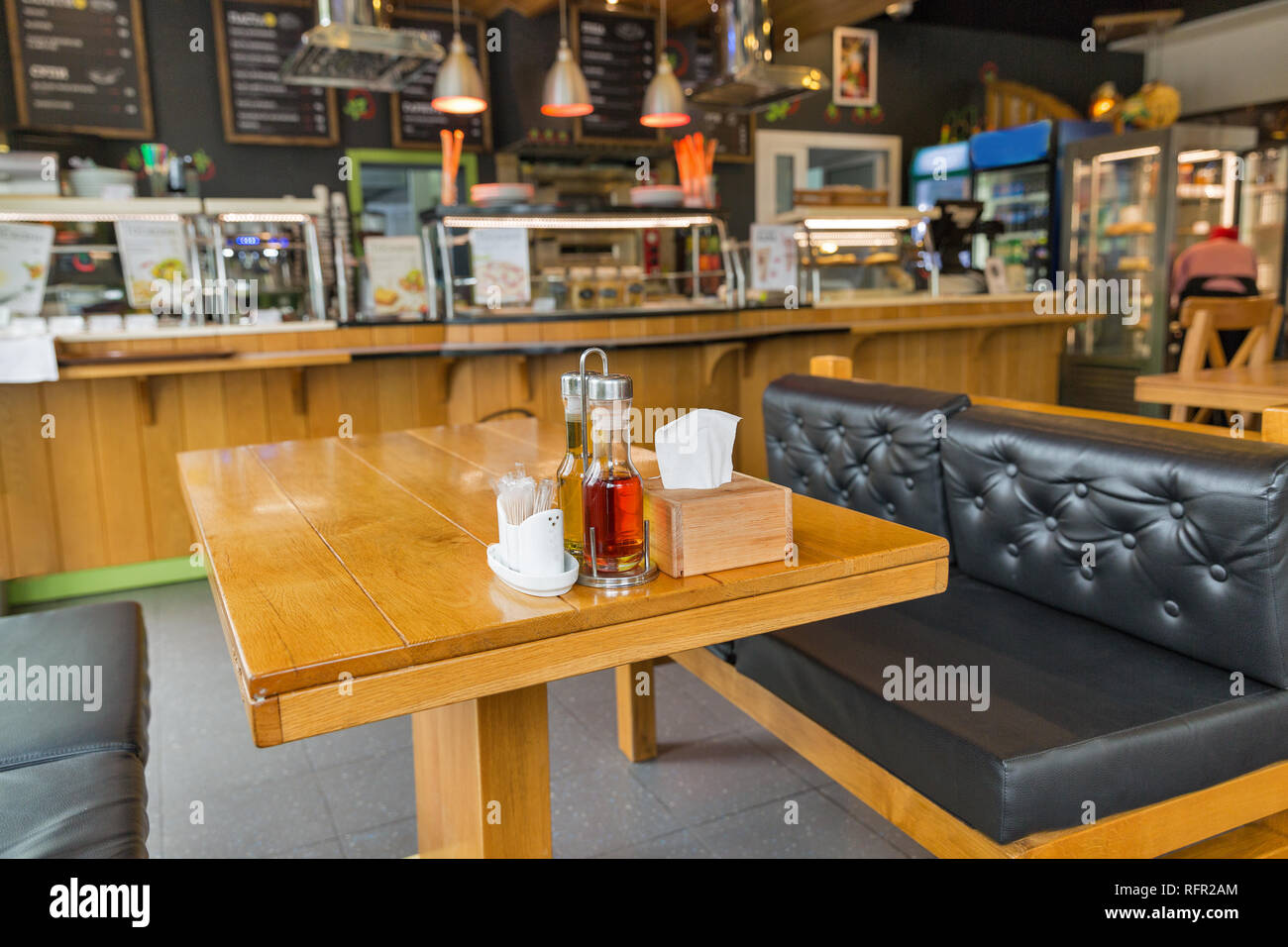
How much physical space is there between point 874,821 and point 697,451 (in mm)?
1276

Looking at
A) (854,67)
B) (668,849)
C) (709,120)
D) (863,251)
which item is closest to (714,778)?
(668,849)

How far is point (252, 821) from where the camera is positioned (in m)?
2.21

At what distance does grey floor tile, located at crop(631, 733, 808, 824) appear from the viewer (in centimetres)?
223

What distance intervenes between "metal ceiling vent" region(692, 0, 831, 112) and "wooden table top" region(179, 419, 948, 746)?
401 centimetres

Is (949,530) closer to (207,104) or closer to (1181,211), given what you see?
(207,104)

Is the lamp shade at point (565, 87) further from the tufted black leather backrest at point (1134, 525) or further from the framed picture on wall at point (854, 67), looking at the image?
the framed picture on wall at point (854, 67)

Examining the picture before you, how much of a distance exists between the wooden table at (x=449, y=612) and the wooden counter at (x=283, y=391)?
1682 millimetres

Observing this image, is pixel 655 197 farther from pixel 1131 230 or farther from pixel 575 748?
pixel 1131 230

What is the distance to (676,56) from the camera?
23.1 feet

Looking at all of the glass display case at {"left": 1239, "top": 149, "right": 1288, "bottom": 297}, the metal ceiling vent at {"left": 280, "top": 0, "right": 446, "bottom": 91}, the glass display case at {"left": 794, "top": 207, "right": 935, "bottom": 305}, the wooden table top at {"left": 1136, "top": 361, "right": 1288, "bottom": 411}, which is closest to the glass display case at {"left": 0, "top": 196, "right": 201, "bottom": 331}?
the metal ceiling vent at {"left": 280, "top": 0, "right": 446, "bottom": 91}

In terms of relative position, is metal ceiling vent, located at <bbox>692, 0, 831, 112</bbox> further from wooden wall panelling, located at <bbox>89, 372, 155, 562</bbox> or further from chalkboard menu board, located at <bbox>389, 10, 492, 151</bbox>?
wooden wall panelling, located at <bbox>89, 372, 155, 562</bbox>

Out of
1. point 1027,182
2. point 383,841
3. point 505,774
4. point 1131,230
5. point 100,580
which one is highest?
point 1027,182

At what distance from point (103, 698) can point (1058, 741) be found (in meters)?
1.55
